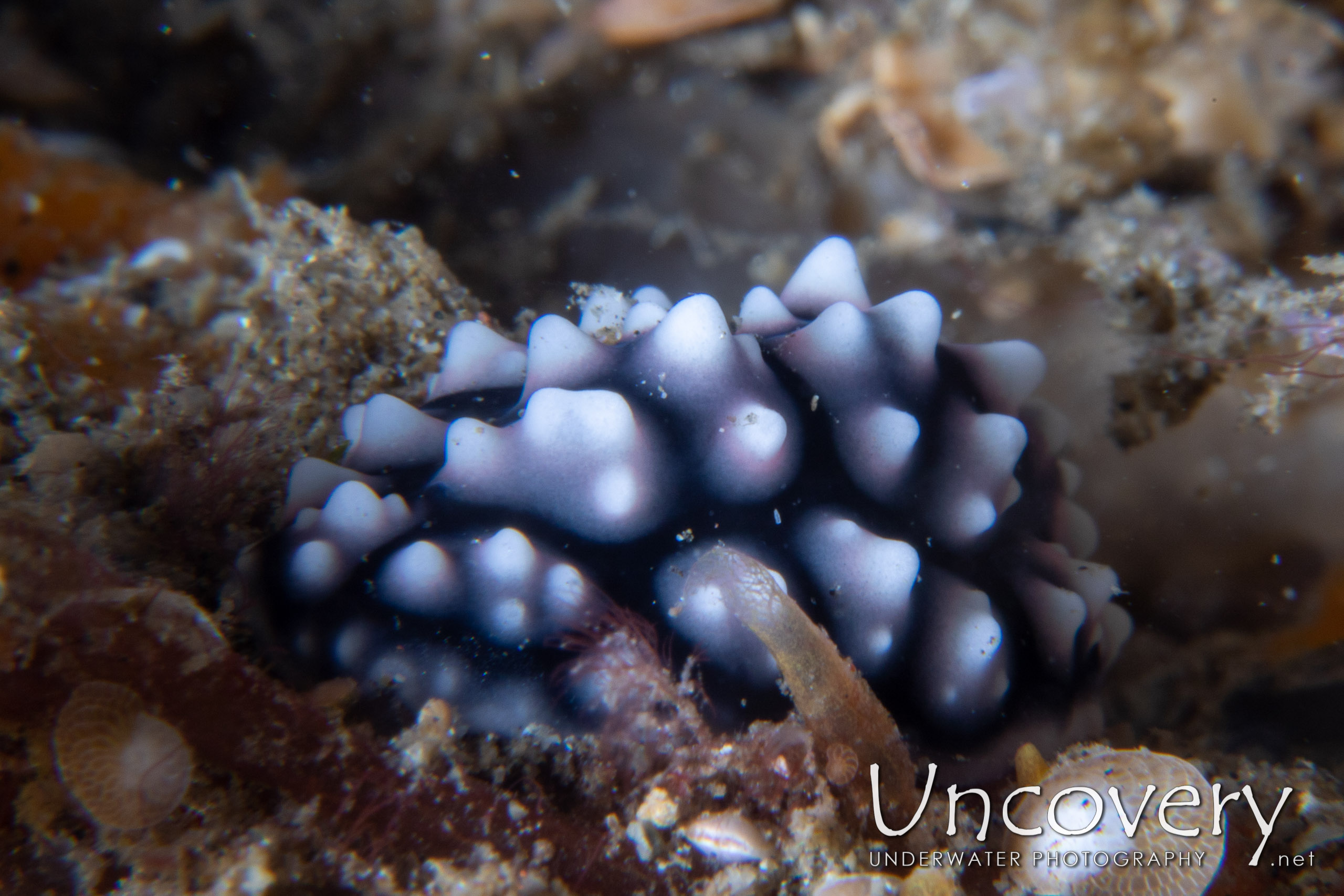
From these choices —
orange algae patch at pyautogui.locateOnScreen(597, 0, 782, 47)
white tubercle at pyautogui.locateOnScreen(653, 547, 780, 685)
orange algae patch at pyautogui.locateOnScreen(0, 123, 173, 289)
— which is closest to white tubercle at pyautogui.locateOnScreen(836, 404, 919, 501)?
white tubercle at pyautogui.locateOnScreen(653, 547, 780, 685)

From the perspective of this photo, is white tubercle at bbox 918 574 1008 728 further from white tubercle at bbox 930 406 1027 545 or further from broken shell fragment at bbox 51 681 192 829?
broken shell fragment at bbox 51 681 192 829

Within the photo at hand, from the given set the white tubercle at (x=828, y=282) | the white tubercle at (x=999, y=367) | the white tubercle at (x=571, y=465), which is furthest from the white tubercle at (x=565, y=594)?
the white tubercle at (x=999, y=367)

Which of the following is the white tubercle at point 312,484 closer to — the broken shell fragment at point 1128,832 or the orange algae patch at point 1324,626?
the broken shell fragment at point 1128,832

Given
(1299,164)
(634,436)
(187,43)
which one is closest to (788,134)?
(1299,164)

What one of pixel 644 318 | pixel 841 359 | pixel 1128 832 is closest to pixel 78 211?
pixel 644 318

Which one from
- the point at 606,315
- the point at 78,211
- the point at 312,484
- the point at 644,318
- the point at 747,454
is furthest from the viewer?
the point at 78,211

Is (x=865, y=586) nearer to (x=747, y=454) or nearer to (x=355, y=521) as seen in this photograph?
(x=747, y=454)

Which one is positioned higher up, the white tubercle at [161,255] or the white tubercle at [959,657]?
the white tubercle at [161,255]
